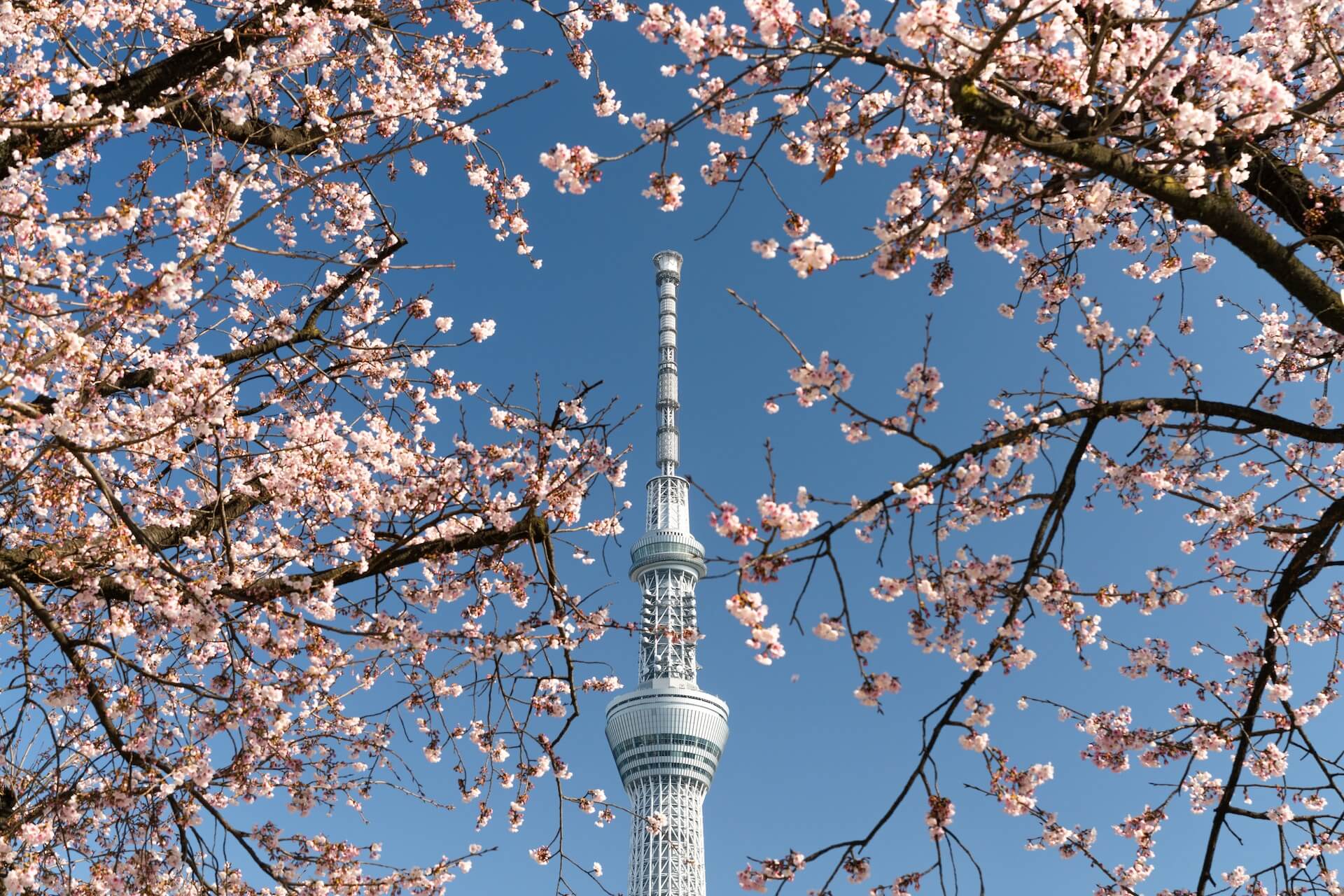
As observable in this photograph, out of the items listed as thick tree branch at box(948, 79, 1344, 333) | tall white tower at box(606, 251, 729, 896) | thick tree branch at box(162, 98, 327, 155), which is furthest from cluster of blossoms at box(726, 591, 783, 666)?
tall white tower at box(606, 251, 729, 896)

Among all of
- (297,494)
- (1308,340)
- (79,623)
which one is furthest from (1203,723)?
(79,623)

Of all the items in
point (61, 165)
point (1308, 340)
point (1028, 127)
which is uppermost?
point (61, 165)

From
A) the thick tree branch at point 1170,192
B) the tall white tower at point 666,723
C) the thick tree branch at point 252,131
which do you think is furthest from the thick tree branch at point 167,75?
the tall white tower at point 666,723

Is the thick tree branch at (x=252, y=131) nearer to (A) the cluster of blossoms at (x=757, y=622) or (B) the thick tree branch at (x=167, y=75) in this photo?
(B) the thick tree branch at (x=167, y=75)

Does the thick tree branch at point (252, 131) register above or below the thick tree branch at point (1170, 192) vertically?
above

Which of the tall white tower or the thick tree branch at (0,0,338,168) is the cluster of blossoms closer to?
the thick tree branch at (0,0,338,168)

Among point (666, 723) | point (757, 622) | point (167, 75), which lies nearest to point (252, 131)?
point (167, 75)

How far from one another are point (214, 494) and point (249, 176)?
7.96 ft

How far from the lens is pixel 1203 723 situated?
230 inches

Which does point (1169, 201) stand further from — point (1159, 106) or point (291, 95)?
point (291, 95)

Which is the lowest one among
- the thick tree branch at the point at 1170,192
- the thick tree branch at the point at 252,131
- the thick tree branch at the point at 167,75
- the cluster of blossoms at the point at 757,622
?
the cluster of blossoms at the point at 757,622

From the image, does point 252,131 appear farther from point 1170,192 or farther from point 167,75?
point 1170,192

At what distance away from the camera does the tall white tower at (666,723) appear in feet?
216

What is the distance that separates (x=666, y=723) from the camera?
220 ft
